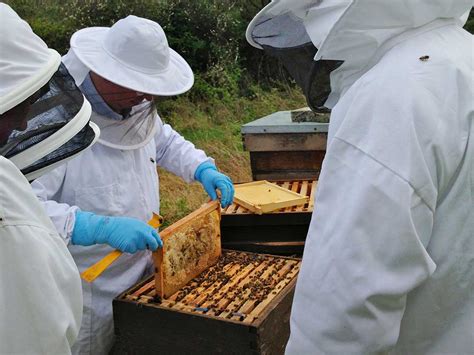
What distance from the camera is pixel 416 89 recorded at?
3.99 feet

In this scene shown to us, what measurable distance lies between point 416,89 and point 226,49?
9.88 meters

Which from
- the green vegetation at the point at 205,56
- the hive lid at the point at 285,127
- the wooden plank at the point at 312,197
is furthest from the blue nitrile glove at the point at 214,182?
the green vegetation at the point at 205,56

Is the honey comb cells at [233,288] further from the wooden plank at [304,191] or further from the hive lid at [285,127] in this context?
the hive lid at [285,127]

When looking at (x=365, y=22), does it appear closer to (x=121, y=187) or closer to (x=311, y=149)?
(x=121, y=187)

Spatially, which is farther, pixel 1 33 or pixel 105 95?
pixel 105 95

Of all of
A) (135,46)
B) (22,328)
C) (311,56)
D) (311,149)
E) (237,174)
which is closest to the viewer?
(22,328)

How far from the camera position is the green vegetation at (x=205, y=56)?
920 centimetres

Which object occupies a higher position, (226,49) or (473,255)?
(473,255)

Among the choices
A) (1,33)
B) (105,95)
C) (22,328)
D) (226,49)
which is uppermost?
(1,33)

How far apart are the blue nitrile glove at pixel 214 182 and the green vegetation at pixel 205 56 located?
4.53 meters

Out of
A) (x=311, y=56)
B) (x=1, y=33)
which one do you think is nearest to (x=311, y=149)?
(x=311, y=56)

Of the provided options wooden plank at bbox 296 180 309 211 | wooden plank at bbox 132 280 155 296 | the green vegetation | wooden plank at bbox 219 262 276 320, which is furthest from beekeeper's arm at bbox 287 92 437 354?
the green vegetation

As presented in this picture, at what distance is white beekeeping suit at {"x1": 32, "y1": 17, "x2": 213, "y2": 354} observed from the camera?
8.77ft

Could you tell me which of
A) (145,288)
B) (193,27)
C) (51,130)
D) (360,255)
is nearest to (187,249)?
(145,288)
